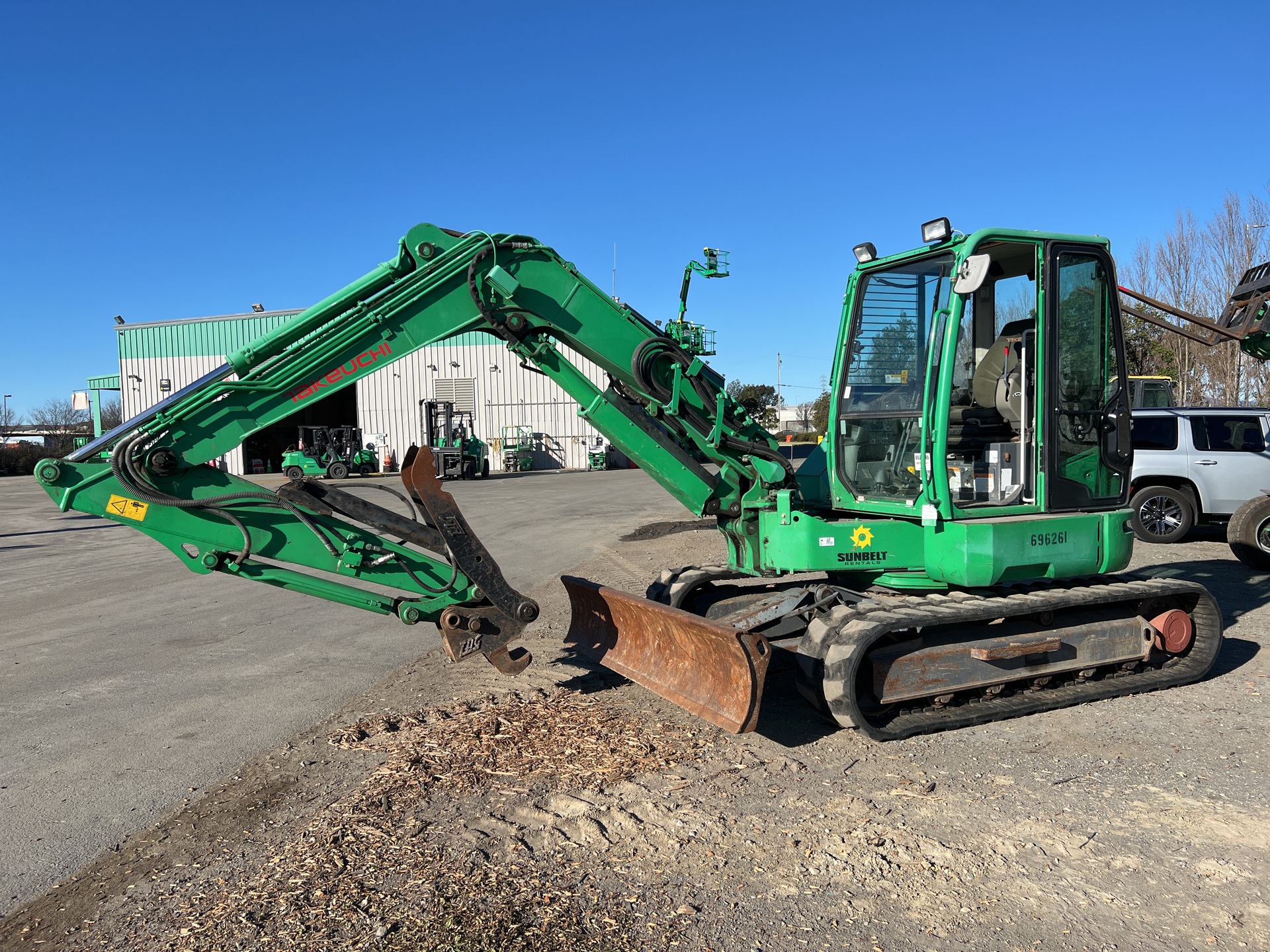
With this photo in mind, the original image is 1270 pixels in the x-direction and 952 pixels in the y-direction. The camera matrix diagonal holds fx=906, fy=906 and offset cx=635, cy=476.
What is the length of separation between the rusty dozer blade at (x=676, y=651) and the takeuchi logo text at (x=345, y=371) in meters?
2.28

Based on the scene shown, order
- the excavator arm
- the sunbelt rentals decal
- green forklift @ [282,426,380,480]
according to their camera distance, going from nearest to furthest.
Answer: the excavator arm
the sunbelt rentals decal
green forklift @ [282,426,380,480]

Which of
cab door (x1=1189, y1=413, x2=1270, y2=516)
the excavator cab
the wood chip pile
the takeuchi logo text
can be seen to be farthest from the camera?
cab door (x1=1189, y1=413, x2=1270, y2=516)

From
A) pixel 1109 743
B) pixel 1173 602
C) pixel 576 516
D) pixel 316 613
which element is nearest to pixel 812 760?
pixel 1109 743

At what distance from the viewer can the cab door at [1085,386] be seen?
588 centimetres

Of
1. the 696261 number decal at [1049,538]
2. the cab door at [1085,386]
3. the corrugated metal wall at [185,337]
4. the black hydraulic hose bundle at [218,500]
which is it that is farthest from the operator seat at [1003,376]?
the corrugated metal wall at [185,337]

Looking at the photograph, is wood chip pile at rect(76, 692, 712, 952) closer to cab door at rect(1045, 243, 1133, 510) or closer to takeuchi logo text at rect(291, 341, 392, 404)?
takeuchi logo text at rect(291, 341, 392, 404)

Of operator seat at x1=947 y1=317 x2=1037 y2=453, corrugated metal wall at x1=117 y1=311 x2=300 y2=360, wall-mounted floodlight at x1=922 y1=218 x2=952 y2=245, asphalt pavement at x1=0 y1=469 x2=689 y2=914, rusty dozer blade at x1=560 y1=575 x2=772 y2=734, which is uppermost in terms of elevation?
corrugated metal wall at x1=117 y1=311 x2=300 y2=360

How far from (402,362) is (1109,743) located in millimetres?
42448

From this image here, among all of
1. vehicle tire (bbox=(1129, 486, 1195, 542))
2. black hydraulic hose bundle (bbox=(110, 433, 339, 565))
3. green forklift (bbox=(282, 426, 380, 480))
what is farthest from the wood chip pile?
green forklift (bbox=(282, 426, 380, 480))

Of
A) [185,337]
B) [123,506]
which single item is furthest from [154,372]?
[123,506]

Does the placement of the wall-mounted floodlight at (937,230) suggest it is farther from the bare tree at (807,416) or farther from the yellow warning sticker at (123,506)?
the bare tree at (807,416)

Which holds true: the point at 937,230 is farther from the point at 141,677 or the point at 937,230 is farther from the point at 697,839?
the point at 141,677

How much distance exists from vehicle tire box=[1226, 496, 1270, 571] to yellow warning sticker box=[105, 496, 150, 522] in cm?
1180

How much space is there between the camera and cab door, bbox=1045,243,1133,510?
588cm
